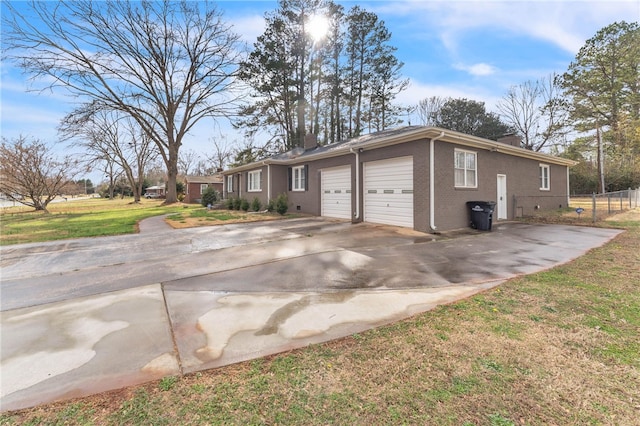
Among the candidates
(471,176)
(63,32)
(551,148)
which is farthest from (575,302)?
(551,148)

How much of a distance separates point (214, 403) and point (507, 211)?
1453cm

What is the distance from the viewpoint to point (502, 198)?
12742mm

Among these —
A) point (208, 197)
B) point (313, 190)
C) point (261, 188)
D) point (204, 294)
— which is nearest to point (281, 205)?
point (313, 190)

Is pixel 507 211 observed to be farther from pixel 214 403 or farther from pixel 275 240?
pixel 214 403

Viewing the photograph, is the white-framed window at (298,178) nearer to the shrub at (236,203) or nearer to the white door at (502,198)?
the shrub at (236,203)

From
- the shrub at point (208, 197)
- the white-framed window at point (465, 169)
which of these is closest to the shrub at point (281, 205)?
the white-framed window at point (465, 169)

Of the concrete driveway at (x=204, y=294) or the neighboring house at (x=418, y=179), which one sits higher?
the neighboring house at (x=418, y=179)

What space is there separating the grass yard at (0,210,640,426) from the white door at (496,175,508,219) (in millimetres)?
10207

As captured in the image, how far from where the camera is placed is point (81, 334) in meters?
3.09

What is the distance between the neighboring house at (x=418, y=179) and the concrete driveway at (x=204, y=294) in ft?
5.79

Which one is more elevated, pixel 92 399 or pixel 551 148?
pixel 551 148

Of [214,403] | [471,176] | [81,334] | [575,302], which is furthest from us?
[471,176]

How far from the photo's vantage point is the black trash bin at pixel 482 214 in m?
9.87

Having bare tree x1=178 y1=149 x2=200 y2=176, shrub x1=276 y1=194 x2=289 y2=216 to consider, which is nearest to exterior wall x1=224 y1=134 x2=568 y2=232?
shrub x1=276 y1=194 x2=289 y2=216
